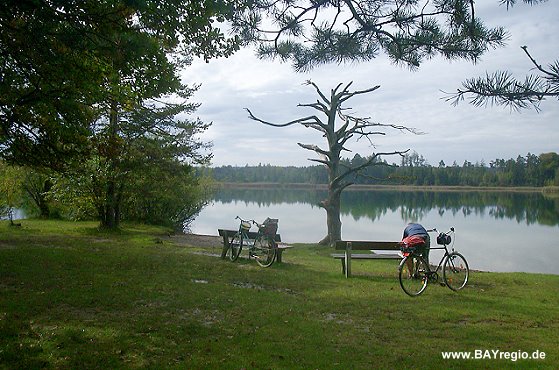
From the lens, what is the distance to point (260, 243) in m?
11.2

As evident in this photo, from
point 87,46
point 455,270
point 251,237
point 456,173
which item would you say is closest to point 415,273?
point 455,270

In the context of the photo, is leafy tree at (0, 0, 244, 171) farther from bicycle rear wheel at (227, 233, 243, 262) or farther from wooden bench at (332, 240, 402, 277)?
wooden bench at (332, 240, 402, 277)

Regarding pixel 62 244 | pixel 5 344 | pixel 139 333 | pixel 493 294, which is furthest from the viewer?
pixel 62 244

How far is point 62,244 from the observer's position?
12.2 meters

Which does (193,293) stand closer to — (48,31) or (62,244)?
(48,31)

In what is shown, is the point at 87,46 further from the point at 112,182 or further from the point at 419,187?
the point at 419,187

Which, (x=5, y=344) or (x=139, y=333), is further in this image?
(x=139, y=333)

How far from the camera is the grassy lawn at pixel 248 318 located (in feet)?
14.9

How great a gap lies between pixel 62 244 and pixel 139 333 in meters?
8.24

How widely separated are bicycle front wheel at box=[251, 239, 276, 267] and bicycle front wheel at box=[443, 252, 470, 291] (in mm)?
3888

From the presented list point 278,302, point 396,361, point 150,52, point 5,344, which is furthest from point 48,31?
point 396,361

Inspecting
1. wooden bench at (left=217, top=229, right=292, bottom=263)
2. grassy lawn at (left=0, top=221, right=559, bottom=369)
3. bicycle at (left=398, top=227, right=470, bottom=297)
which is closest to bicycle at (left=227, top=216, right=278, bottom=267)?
wooden bench at (left=217, top=229, right=292, bottom=263)

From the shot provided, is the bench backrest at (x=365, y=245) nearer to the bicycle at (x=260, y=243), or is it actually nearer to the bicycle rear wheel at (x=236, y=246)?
the bicycle at (x=260, y=243)

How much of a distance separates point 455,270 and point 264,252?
439 cm
